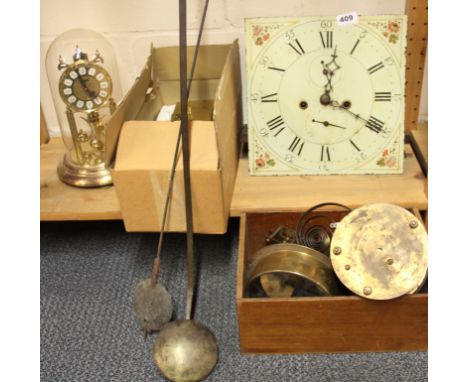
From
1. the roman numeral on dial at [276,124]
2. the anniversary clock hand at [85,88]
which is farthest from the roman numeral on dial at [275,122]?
the anniversary clock hand at [85,88]

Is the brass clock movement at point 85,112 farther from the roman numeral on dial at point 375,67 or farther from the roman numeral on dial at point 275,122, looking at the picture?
the roman numeral on dial at point 375,67

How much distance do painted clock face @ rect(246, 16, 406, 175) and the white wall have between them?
7.0 inches

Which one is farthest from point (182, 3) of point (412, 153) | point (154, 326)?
point (412, 153)

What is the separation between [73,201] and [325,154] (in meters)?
0.65

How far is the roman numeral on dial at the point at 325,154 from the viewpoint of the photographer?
133 centimetres

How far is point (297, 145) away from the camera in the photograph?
1337 millimetres

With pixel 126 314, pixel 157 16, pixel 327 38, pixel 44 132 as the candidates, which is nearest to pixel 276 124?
pixel 327 38

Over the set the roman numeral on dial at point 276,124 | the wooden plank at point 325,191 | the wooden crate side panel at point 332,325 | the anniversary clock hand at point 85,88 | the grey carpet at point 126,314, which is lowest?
the grey carpet at point 126,314

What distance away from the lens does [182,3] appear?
0.93 metres

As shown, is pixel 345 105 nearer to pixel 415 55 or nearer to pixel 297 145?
pixel 297 145

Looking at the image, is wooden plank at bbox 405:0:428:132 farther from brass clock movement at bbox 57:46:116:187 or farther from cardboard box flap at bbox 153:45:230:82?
brass clock movement at bbox 57:46:116:187

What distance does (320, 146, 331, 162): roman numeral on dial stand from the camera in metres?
1.33

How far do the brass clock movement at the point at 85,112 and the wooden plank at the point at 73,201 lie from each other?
23mm

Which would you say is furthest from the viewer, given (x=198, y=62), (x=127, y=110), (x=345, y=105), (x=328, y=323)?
Result: (x=198, y=62)
